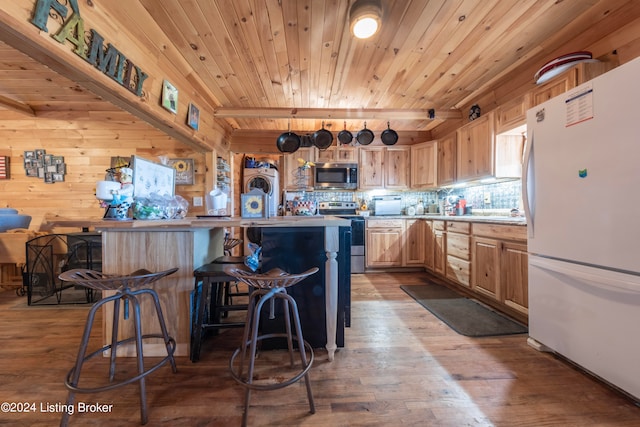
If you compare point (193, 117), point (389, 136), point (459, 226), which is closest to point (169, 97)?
point (193, 117)

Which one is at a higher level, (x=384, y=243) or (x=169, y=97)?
(x=169, y=97)

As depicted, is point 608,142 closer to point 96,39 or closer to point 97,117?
point 96,39

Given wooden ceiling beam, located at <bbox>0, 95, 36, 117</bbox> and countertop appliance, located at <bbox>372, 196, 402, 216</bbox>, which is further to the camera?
countertop appliance, located at <bbox>372, 196, 402, 216</bbox>

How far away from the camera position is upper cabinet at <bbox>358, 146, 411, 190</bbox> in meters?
4.30

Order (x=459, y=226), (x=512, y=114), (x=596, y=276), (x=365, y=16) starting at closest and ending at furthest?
(x=596, y=276) < (x=365, y=16) < (x=512, y=114) < (x=459, y=226)

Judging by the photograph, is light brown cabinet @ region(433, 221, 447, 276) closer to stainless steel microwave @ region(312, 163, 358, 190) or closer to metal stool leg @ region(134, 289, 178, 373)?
stainless steel microwave @ region(312, 163, 358, 190)

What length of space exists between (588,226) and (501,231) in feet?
3.12

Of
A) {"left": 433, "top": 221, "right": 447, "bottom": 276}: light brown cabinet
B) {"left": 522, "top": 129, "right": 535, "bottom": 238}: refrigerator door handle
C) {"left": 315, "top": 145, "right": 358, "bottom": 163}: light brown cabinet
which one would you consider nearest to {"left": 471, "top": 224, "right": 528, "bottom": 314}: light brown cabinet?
{"left": 522, "top": 129, "right": 535, "bottom": 238}: refrigerator door handle

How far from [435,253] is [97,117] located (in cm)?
506

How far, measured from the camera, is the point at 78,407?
49.8 inches

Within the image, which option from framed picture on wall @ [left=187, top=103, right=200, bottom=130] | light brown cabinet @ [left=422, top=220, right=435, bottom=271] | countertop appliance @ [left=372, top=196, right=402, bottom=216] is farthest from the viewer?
countertop appliance @ [left=372, top=196, right=402, bottom=216]

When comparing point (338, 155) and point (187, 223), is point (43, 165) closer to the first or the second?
point (187, 223)

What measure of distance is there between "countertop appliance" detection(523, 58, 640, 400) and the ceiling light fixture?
127cm

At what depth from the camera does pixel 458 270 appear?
3061mm
